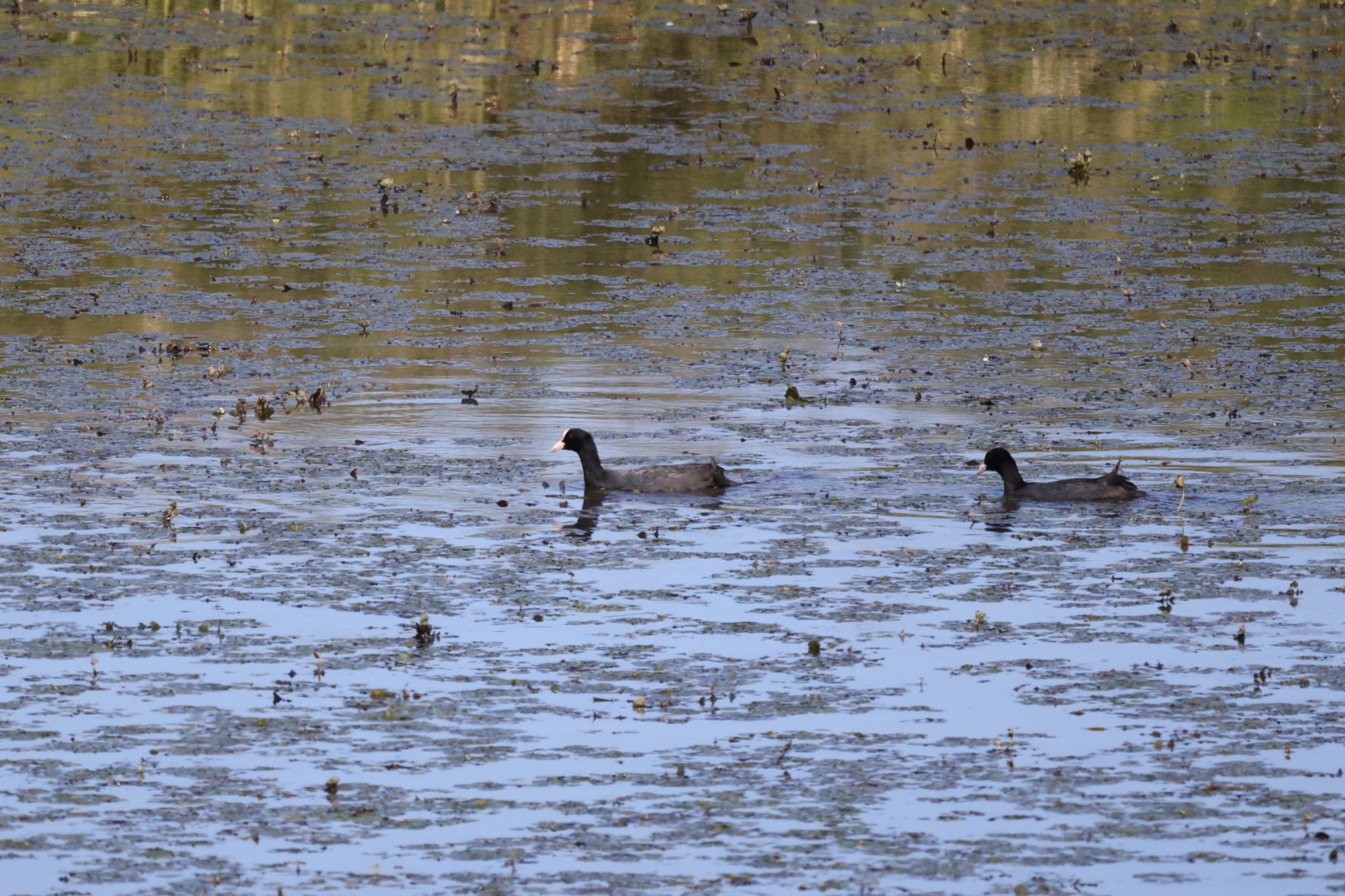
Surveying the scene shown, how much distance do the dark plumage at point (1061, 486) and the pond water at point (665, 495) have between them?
20 cm

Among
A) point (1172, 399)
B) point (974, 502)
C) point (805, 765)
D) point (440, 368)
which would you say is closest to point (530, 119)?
point (440, 368)

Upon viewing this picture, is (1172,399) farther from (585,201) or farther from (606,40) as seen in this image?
(606,40)

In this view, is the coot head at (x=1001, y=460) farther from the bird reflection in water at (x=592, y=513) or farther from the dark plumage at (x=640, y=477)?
the bird reflection in water at (x=592, y=513)

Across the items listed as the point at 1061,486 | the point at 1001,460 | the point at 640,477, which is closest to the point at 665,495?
the point at 640,477

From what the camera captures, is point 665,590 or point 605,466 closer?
point 665,590

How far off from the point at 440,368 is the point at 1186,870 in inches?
466

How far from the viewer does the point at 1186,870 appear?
9.34m

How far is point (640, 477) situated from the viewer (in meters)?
16.8

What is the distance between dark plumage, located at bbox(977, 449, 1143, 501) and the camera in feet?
51.5

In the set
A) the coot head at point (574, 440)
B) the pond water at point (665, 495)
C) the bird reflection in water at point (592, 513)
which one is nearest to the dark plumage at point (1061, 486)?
the pond water at point (665, 495)

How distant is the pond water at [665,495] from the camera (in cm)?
A: 1004

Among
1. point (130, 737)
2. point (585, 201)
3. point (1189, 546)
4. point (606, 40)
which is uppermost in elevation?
point (606, 40)

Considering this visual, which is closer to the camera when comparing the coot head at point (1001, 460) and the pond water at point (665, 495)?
the pond water at point (665, 495)

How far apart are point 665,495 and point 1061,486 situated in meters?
2.96
